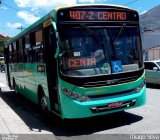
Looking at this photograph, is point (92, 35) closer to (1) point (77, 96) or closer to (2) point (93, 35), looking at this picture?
(2) point (93, 35)

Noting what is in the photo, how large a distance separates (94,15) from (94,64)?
4.05 feet

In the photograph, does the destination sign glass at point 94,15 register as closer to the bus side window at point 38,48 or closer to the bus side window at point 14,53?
the bus side window at point 38,48

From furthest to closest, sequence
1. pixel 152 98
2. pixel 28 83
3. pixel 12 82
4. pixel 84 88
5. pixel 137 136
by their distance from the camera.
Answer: pixel 12 82
pixel 152 98
pixel 28 83
pixel 84 88
pixel 137 136

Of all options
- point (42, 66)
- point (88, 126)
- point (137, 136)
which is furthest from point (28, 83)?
point (137, 136)

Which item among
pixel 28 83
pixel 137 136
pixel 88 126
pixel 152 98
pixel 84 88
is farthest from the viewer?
pixel 152 98

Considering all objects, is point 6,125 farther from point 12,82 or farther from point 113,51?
point 12,82

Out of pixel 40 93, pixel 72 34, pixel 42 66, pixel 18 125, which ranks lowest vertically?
pixel 18 125

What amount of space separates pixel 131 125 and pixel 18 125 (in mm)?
3080

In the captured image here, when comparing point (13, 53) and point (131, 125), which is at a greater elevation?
point (13, 53)

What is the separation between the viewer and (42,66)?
9641 millimetres

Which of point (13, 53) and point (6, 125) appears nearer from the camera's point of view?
point (6, 125)

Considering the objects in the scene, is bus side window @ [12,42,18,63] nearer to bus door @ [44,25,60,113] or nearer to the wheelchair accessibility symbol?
bus door @ [44,25,60,113]

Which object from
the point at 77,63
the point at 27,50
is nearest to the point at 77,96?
the point at 77,63

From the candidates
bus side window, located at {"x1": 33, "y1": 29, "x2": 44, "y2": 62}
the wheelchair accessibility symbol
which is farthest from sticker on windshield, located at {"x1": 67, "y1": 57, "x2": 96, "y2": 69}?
bus side window, located at {"x1": 33, "y1": 29, "x2": 44, "y2": 62}
